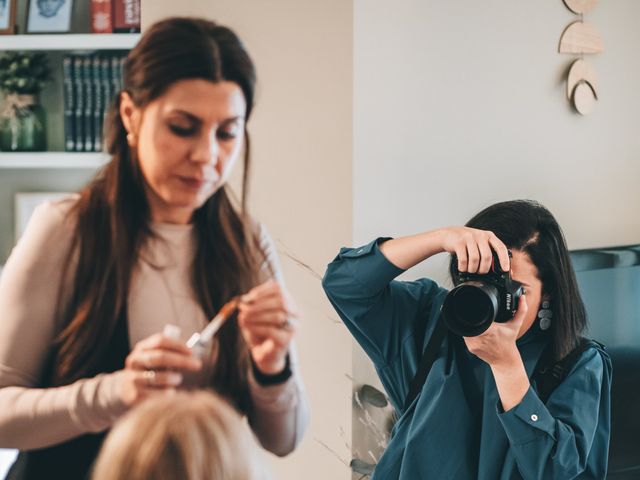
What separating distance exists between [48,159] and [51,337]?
1.54m

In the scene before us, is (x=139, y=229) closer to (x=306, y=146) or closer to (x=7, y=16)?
(x=306, y=146)

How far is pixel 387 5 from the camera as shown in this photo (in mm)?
2025

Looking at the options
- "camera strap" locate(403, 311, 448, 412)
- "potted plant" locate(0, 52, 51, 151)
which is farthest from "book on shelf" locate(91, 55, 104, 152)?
"camera strap" locate(403, 311, 448, 412)

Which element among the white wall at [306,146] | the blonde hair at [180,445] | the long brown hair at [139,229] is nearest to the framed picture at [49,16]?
the white wall at [306,146]

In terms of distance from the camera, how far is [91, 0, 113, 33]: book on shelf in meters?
2.23

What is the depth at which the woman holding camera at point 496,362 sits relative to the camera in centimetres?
120

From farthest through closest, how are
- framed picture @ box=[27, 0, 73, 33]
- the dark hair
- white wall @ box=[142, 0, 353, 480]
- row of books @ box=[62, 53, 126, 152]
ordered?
framed picture @ box=[27, 0, 73, 33] → row of books @ box=[62, 53, 126, 152] → white wall @ box=[142, 0, 353, 480] → the dark hair

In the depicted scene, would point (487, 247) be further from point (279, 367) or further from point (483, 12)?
point (483, 12)

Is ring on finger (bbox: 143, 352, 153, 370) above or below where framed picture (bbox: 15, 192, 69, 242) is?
below

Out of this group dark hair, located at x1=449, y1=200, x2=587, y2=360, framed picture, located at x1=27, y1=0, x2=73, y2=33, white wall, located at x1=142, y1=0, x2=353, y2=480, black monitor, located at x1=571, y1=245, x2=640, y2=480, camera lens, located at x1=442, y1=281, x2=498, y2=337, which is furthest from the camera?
framed picture, located at x1=27, y1=0, x2=73, y2=33

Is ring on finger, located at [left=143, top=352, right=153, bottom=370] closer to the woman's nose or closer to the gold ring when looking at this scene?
the gold ring

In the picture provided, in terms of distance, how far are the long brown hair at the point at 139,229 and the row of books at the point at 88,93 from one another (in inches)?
38.0

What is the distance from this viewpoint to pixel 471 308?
1.15 m

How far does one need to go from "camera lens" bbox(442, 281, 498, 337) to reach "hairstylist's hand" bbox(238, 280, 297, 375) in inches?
15.9
